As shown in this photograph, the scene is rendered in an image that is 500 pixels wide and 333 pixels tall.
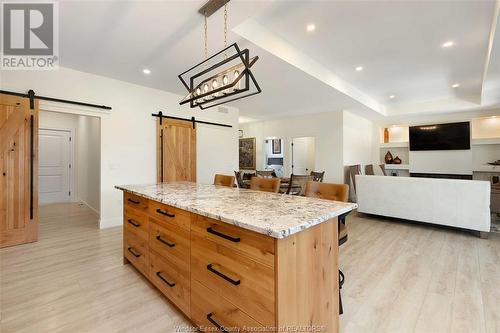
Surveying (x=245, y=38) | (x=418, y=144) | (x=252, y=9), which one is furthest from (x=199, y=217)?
(x=418, y=144)

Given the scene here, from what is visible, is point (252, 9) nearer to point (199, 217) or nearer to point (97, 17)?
point (97, 17)

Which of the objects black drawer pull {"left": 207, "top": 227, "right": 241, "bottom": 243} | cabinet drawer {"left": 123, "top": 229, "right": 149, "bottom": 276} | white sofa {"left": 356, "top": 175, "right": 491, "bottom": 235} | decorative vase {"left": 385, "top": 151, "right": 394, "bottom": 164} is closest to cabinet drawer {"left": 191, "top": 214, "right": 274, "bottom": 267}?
black drawer pull {"left": 207, "top": 227, "right": 241, "bottom": 243}

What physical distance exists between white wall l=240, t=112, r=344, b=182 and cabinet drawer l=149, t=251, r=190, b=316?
226 inches

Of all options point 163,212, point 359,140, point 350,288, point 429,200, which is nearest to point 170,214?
point 163,212

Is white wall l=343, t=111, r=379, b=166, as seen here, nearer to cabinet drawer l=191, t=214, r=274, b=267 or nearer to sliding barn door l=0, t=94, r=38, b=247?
cabinet drawer l=191, t=214, r=274, b=267

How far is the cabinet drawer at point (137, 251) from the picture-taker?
7.30ft

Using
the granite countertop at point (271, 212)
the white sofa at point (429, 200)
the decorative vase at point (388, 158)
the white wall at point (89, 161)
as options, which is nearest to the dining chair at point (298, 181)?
the white sofa at point (429, 200)

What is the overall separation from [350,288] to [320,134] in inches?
215

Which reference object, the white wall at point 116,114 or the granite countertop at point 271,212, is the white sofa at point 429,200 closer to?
the granite countertop at point 271,212

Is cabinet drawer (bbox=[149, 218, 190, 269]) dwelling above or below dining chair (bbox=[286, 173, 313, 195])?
below

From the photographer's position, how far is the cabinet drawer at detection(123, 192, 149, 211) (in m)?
2.23

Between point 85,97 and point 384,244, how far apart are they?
529 cm

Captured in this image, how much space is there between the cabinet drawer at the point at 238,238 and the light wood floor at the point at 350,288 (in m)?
0.85

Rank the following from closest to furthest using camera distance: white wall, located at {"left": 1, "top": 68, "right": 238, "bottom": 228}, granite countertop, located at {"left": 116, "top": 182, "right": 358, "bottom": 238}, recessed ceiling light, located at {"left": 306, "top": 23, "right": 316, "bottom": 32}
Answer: granite countertop, located at {"left": 116, "top": 182, "right": 358, "bottom": 238}, recessed ceiling light, located at {"left": 306, "top": 23, "right": 316, "bottom": 32}, white wall, located at {"left": 1, "top": 68, "right": 238, "bottom": 228}
